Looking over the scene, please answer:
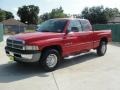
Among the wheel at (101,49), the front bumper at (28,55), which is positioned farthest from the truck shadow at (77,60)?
the front bumper at (28,55)

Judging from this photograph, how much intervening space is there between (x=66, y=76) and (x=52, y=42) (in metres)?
1.32

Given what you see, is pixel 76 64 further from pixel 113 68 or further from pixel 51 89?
pixel 51 89

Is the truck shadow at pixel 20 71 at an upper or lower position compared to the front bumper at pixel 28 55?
lower

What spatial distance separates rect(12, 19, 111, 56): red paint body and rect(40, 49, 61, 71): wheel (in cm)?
28

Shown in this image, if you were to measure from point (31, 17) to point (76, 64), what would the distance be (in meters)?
81.8

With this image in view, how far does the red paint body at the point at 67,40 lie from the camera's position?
8.20 meters

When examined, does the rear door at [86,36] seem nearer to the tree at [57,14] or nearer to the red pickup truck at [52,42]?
the red pickup truck at [52,42]

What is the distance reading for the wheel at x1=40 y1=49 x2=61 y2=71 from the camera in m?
8.37

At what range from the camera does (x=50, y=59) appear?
865 cm

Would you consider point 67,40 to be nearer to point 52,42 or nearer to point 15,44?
point 52,42

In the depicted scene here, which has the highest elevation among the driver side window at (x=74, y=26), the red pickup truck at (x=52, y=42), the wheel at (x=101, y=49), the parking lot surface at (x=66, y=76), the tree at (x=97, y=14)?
the tree at (x=97, y=14)

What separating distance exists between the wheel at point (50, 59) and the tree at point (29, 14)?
81466 millimetres

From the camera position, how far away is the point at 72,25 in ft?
32.0

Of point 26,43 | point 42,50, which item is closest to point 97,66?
point 42,50
